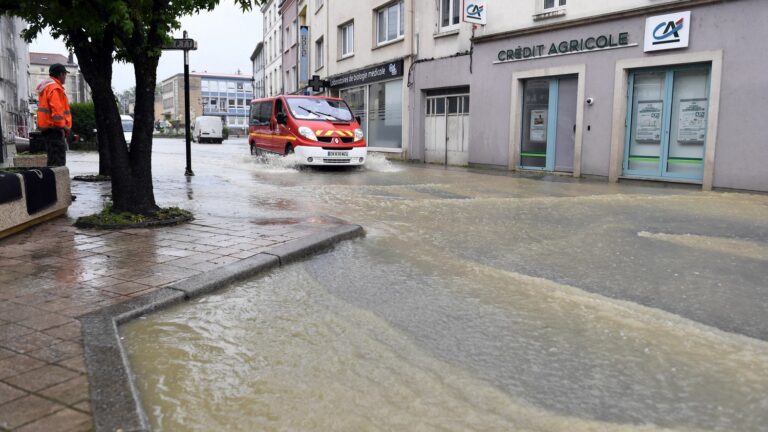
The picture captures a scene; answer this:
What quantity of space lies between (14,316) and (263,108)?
51.7ft

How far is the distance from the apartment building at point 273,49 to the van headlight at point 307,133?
2938cm

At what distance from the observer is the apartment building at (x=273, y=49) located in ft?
148

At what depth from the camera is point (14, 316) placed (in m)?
3.82

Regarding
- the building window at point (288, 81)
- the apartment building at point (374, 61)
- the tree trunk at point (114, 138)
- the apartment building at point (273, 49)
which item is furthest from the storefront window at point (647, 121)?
the apartment building at point (273, 49)

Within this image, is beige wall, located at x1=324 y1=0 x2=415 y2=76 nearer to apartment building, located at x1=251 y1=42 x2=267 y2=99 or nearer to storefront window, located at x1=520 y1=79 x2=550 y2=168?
storefront window, located at x1=520 y1=79 x2=550 y2=168

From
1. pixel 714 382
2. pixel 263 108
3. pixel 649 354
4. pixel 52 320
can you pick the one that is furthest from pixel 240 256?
pixel 263 108

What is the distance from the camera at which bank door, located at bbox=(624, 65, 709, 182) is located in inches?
512

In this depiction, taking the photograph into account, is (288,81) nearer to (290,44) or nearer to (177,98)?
(290,44)

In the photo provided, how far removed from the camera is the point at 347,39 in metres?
28.2

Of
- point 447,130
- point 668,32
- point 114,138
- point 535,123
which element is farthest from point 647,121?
point 114,138

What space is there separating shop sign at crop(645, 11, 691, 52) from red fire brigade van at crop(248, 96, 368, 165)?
737 centimetres

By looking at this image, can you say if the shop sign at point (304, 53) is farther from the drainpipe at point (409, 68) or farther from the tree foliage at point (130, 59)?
the tree foliage at point (130, 59)

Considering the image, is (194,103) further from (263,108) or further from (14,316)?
(14,316)

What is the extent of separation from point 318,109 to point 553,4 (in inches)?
266
